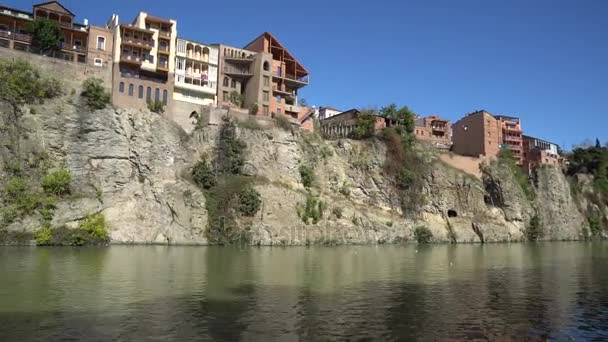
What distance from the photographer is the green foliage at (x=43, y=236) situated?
52.9 m

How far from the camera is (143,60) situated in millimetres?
72625

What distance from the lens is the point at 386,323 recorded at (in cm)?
2053

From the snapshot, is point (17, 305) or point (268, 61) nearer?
point (17, 305)

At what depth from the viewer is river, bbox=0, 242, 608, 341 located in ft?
62.0

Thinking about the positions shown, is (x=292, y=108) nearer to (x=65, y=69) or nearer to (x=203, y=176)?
(x=203, y=176)

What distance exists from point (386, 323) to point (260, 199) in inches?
1850

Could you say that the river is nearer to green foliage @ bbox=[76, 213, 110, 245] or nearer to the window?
green foliage @ bbox=[76, 213, 110, 245]

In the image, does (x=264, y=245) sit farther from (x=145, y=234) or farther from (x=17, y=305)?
(x=17, y=305)

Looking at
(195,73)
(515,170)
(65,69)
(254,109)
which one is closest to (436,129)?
(515,170)

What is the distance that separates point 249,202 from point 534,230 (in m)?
60.1

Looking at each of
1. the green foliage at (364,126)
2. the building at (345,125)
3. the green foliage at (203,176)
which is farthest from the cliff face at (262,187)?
the building at (345,125)

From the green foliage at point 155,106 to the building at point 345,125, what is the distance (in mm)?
30081

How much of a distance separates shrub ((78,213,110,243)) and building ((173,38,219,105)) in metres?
24.9

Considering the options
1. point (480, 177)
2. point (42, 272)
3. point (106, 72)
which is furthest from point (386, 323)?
point (480, 177)
